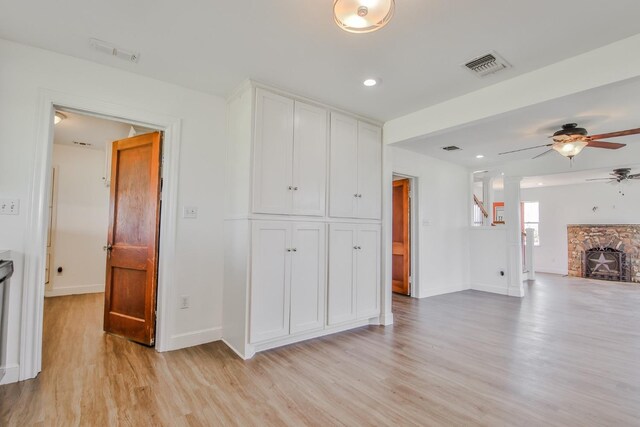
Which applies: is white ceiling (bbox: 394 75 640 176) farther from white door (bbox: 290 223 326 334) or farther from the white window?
the white window

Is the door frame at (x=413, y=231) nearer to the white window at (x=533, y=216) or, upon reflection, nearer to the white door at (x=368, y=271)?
the white door at (x=368, y=271)

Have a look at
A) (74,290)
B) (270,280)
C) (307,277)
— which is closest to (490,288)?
(307,277)

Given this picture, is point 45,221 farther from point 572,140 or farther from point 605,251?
point 605,251

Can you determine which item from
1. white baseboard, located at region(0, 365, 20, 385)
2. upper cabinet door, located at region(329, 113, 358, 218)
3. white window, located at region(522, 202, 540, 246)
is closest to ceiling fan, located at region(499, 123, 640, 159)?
upper cabinet door, located at region(329, 113, 358, 218)

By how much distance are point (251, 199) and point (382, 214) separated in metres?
1.70

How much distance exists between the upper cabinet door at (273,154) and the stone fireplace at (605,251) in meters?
9.18

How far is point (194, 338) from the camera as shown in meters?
2.91

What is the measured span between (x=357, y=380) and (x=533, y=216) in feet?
31.2

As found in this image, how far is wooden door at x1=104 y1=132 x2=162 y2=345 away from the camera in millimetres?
2885

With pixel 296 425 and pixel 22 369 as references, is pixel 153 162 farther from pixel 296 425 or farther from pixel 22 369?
pixel 296 425

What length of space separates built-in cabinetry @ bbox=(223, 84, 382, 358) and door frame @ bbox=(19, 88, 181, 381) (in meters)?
0.51

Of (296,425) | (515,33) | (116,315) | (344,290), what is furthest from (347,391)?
(515,33)

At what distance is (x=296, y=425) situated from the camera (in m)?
1.77

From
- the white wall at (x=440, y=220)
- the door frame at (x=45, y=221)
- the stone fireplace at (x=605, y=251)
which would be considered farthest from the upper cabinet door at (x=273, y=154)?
the stone fireplace at (x=605, y=251)
